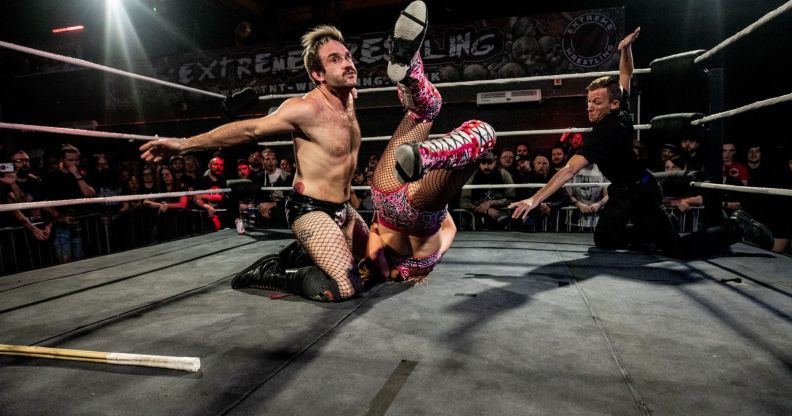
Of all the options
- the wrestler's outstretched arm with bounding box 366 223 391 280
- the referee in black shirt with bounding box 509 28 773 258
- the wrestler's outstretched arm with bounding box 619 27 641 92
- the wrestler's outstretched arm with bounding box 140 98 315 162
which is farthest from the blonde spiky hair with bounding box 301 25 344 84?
the wrestler's outstretched arm with bounding box 619 27 641 92

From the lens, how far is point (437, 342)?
4.01 feet

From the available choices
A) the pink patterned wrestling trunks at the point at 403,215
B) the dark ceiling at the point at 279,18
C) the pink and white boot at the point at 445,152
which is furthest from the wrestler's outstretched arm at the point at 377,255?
the dark ceiling at the point at 279,18

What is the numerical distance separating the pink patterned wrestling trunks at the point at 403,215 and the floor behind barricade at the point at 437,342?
10.5 inches

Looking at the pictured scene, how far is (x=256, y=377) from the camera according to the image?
1041 mm

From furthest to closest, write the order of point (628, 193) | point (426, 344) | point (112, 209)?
1. point (112, 209)
2. point (628, 193)
3. point (426, 344)

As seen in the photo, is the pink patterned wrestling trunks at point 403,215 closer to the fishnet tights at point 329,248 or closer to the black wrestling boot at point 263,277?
the fishnet tights at point 329,248

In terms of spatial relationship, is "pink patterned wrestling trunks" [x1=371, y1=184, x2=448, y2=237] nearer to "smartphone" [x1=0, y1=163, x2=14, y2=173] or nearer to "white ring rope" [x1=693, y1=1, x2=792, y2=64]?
"white ring rope" [x1=693, y1=1, x2=792, y2=64]

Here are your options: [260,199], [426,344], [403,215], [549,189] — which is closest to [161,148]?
[403,215]

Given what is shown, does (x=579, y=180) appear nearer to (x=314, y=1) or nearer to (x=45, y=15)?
(x=314, y=1)

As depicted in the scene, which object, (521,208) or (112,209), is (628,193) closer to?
(521,208)

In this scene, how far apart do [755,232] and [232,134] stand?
10.3 feet

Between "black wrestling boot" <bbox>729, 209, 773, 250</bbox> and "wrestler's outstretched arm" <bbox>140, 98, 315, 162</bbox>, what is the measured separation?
2.74 meters

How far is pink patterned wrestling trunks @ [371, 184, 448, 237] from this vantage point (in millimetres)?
1846

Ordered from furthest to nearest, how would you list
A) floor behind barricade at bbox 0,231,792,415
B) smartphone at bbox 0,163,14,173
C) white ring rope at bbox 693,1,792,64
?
smartphone at bbox 0,163,14,173 → white ring rope at bbox 693,1,792,64 → floor behind barricade at bbox 0,231,792,415
